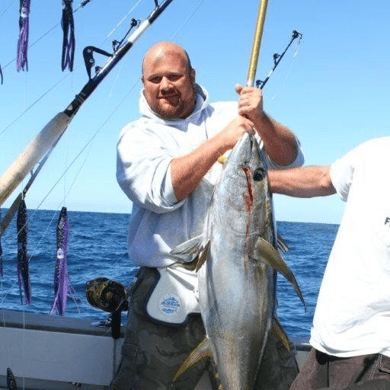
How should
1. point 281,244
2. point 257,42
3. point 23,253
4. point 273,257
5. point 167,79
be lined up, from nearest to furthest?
point 257,42 < point 273,257 < point 281,244 < point 167,79 < point 23,253

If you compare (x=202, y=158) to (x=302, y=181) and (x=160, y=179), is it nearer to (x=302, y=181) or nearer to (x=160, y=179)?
(x=160, y=179)

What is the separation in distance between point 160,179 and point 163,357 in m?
0.86

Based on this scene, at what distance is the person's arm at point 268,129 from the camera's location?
8.85 ft

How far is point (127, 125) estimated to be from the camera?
3449mm

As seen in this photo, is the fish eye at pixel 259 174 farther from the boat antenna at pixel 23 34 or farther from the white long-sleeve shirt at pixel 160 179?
the boat antenna at pixel 23 34

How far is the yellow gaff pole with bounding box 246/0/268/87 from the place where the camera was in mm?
2619

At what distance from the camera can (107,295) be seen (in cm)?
391

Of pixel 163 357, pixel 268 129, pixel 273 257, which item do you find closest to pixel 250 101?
pixel 268 129

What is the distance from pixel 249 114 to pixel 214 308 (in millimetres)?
773

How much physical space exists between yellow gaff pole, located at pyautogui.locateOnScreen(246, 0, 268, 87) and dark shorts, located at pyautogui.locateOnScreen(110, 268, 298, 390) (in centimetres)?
120

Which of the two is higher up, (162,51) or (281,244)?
(162,51)

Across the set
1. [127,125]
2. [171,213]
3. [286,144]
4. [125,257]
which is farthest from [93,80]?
[125,257]

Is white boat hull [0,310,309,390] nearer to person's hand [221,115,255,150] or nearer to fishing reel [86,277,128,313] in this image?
fishing reel [86,277,128,313]

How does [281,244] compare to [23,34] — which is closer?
[281,244]
